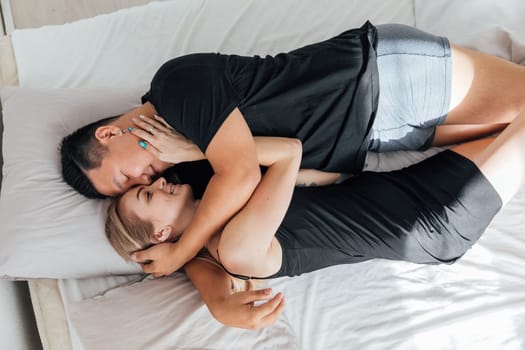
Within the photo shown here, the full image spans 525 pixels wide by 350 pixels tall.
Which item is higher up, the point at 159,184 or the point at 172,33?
the point at 172,33

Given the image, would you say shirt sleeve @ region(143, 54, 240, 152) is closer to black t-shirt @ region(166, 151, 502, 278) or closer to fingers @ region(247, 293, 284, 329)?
black t-shirt @ region(166, 151, 502, 278)

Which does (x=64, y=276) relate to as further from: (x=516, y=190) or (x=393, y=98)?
(x=516, y=190)

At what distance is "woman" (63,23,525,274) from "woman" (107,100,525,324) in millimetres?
70

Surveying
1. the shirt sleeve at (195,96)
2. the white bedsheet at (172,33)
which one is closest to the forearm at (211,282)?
the shirt sleeve at (195,96)

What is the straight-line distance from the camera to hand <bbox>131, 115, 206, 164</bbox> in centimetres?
119

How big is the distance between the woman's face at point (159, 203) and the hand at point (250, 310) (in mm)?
244

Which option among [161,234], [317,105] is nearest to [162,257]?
[161,234]

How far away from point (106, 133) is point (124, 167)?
0.09 metres

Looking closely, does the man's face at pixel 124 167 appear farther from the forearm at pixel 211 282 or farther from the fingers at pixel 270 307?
the fingers at pixel 270 307

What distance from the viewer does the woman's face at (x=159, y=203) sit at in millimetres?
1198

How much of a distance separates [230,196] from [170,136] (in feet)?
0.69

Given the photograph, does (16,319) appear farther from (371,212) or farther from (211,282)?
(371,212)

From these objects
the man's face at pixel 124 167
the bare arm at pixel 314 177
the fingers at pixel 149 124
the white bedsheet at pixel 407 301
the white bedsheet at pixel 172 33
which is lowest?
the white bedsheet at pixel 407 301

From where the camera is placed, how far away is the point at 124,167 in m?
1.20
